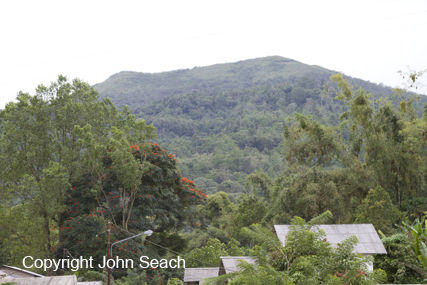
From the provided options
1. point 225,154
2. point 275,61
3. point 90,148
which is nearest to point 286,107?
point 225,154

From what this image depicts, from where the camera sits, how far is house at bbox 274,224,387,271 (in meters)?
8.42

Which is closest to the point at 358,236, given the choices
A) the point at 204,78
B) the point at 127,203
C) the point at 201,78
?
the point at 127,203

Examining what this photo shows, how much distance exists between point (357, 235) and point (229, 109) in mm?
96617

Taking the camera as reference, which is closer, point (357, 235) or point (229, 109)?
point (357, 235)

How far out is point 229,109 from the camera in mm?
104562

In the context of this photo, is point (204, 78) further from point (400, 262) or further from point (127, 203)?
point (400, 262)

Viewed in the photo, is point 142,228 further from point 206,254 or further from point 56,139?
point 56,139

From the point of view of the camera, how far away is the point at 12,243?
14.0 meters

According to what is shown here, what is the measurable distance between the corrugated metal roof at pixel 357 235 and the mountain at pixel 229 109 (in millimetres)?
11926

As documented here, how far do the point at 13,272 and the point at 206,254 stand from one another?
30.2 feet

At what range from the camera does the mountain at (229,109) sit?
6116cm

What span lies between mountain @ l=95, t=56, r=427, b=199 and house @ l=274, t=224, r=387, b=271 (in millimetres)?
11927

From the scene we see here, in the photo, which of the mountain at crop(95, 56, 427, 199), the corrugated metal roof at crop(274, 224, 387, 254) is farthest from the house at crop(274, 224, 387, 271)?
the mountain at crop(95, 56, 427, 199)

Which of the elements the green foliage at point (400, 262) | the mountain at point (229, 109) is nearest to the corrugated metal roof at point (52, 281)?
the green foliage at point (400, 262)
